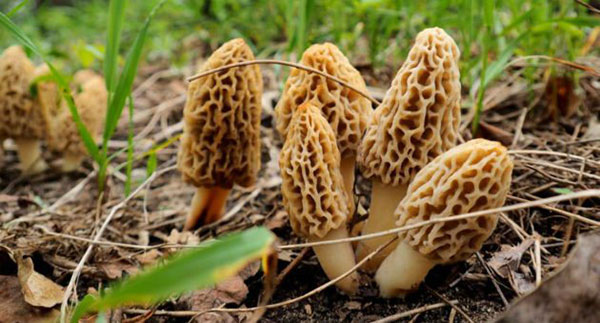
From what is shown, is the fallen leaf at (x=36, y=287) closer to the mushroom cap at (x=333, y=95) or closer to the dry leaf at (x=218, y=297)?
the dry leaf at (x=218, y=297)

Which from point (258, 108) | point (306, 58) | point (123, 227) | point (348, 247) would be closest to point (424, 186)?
point (348, 247)

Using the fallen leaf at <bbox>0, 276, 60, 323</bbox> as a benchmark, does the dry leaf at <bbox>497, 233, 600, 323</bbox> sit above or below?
above

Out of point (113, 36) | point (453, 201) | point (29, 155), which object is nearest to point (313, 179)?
point (453, 201)

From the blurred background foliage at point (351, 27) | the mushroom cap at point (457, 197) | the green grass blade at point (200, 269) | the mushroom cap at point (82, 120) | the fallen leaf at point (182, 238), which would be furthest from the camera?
the mushroom cap at point (82, 120)

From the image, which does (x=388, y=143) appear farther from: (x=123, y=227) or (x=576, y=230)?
(x=123, y=227)

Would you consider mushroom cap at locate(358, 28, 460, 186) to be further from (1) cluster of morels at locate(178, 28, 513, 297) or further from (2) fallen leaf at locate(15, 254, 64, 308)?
(2) fallen leaf at locate(15, 254, 64, 308)

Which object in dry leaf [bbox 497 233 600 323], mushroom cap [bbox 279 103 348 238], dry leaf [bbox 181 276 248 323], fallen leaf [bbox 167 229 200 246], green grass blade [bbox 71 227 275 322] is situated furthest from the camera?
fallen leaf [bbox 167 229 200 246]

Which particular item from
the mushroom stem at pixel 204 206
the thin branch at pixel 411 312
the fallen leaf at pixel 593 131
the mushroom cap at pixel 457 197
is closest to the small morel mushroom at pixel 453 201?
the mushroom cap at pixel 457 197

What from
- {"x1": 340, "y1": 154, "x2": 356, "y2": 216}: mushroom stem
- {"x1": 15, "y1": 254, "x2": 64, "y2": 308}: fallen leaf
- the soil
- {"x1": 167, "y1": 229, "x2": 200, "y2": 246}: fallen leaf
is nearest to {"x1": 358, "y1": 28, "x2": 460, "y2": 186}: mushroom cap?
{"x1": 340, "y1": 154, "x2": 356, "y2": 216}: mushroom stem
